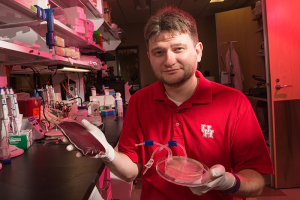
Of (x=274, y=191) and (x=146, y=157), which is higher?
(x=146, y=157)

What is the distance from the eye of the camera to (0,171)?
3.68 ft

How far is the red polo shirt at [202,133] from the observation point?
3.53 ft

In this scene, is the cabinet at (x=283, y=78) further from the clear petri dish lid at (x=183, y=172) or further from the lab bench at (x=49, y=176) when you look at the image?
the lab bench at (x=49, y=176)

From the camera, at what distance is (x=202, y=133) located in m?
1.13

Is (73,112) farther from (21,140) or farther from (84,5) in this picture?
(84,5)

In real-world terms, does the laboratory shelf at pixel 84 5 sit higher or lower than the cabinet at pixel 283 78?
higher

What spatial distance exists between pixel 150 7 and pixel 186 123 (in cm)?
480

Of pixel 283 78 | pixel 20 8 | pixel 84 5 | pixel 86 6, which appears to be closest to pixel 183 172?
pixel 20 8

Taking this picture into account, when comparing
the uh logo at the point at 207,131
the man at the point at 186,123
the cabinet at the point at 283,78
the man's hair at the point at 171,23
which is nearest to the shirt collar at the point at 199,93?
the man at the point at 186,123

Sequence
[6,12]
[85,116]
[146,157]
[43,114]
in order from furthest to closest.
→ [85,116] → [43,114] → [6,12] → [146,157]

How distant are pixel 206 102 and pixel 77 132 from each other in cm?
69

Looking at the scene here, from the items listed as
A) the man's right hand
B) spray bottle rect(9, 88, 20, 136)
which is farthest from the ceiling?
the man's right hand

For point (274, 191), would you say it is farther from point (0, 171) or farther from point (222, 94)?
point (0, 171)

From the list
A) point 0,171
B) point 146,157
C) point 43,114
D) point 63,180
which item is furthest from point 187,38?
point 43,114
